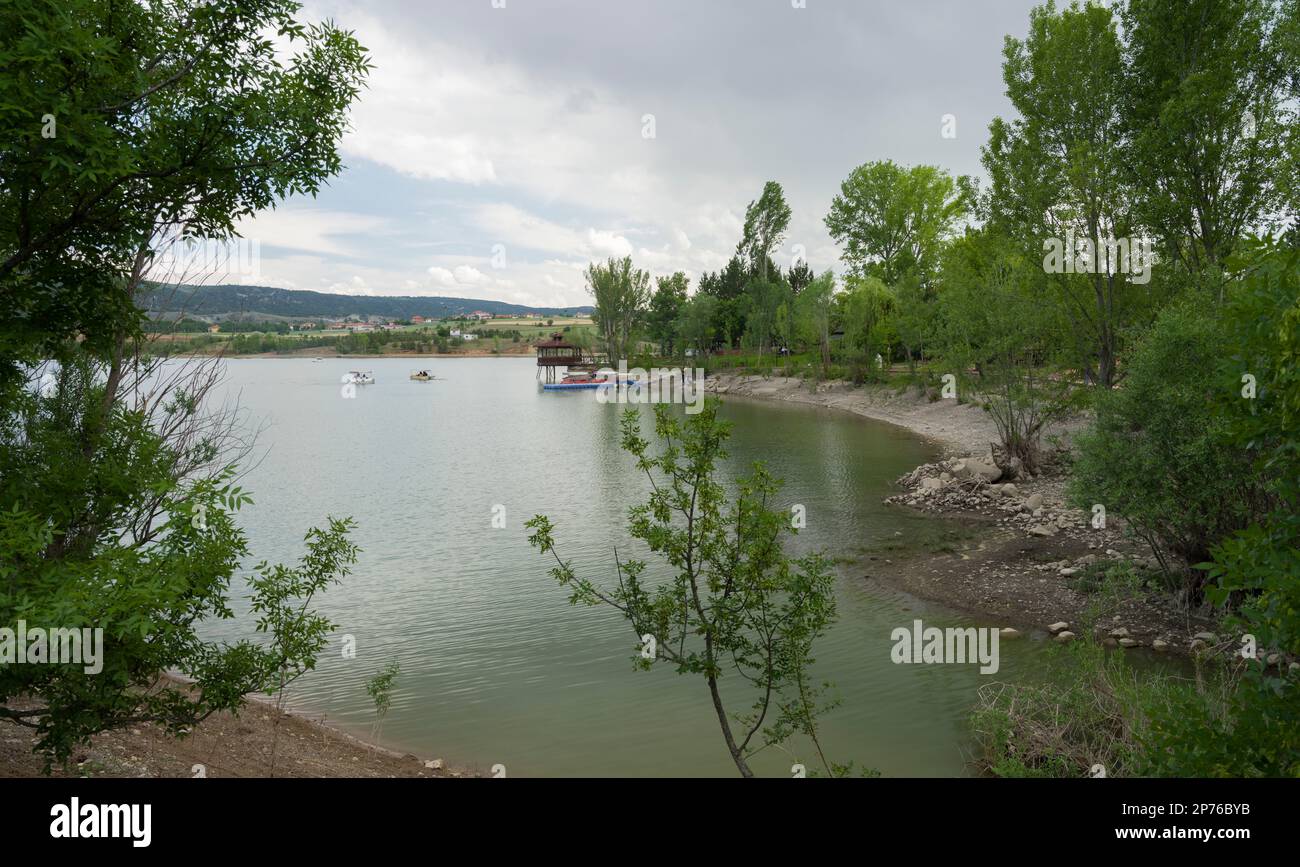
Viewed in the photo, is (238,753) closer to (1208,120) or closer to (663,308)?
(1208,120)

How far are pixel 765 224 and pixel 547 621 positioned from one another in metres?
69.9

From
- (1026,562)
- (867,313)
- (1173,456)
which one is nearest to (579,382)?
(867,313)

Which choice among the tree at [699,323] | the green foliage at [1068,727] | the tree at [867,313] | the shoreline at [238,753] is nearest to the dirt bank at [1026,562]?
the green foliage at [1068,727]

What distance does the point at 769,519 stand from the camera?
753 cm

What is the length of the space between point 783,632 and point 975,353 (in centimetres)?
2491

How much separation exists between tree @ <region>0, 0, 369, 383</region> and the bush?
46.8ft

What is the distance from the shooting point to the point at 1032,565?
1867 cm

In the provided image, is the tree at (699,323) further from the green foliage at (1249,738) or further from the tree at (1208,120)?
Answer: the green foliage at (1249,738)

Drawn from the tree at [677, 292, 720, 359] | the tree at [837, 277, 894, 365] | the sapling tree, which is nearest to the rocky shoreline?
the sapling tree

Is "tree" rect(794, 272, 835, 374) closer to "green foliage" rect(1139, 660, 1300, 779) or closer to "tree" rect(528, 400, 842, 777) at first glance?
"tree" rect(528, 400, 842, 777)

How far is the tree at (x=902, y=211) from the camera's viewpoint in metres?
66.1

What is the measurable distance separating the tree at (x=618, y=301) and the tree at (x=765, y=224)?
91.3 ft

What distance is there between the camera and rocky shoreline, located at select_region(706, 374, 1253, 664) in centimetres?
1452
